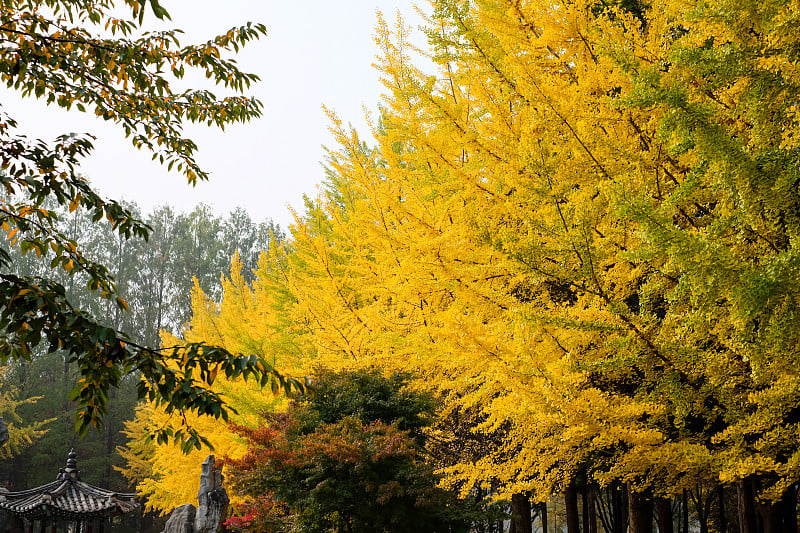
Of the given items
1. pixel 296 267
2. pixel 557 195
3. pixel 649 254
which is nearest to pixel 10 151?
pixel 557 195

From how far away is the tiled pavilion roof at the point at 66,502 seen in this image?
12.4 metres

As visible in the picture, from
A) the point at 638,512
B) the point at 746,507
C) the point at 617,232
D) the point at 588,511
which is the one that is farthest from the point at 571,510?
the point at 588,511

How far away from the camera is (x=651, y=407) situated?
345 centimetres

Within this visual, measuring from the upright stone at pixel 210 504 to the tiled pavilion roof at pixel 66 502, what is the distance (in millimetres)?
5915

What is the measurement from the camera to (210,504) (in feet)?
28.0

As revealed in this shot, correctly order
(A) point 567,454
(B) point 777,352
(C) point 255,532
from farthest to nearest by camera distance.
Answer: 1. (C) point 255,532
2. (A) point 567,454
3. (B) point 777,352

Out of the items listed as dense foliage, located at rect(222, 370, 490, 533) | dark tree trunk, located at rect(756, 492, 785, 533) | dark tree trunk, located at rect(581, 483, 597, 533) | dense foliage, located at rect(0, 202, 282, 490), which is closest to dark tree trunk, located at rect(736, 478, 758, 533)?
dark tree trunk, located at rect(756, 492, 785, 533)

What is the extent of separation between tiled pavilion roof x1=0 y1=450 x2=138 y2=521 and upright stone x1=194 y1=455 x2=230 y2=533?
5915 millimetres

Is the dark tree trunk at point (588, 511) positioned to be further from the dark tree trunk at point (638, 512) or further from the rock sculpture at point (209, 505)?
the rock sculpture at point (209, 505)

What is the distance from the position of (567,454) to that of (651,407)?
39.8 inches

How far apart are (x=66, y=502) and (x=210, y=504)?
657 cm

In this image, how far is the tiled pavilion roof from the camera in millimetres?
12406

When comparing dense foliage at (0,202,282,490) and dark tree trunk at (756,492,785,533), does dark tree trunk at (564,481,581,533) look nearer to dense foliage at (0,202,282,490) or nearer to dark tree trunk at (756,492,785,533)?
dark tree trunk at (756,492,785,533)

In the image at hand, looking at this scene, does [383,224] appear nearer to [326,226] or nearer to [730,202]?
[730,202]
